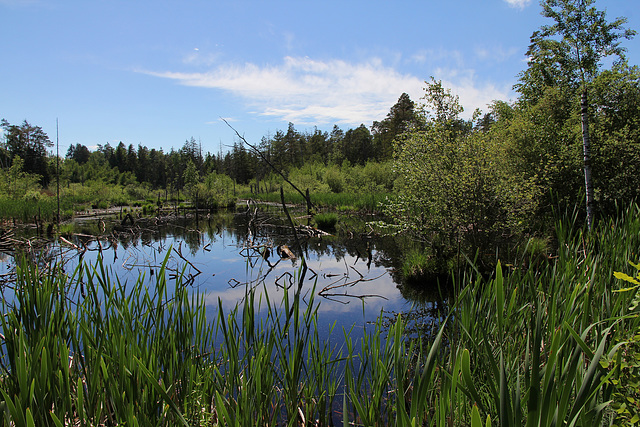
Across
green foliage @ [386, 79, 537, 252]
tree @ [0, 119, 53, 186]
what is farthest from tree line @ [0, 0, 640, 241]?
tree @ [0, 119, 53, 186]

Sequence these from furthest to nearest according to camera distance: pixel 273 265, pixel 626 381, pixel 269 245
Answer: pixel 269 245 < pixel 273 265 < pixel 626 381

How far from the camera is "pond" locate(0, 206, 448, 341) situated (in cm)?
680

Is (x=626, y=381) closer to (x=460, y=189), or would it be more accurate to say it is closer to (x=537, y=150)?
(x=460, y=189)

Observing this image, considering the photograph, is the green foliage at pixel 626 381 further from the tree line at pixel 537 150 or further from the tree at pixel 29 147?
the tree at pixel 29 147

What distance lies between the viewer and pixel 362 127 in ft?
206

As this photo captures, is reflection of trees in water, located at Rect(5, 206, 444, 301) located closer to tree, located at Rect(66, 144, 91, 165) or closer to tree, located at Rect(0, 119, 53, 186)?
tree, located at Rect(0, 119, 53, 186)

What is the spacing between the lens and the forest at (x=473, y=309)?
1.61m

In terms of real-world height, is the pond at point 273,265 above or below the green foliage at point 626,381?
Result: below

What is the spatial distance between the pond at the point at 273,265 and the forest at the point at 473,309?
704 millimetres

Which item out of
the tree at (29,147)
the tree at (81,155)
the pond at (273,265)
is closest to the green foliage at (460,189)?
the pond at (273,265)

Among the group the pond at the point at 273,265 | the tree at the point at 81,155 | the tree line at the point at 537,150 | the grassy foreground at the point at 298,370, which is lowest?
the pond at the point at 273,265

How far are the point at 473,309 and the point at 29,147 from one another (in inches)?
2701

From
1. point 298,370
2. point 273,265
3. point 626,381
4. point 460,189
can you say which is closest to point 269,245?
point 273,265

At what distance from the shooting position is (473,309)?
2299mm
